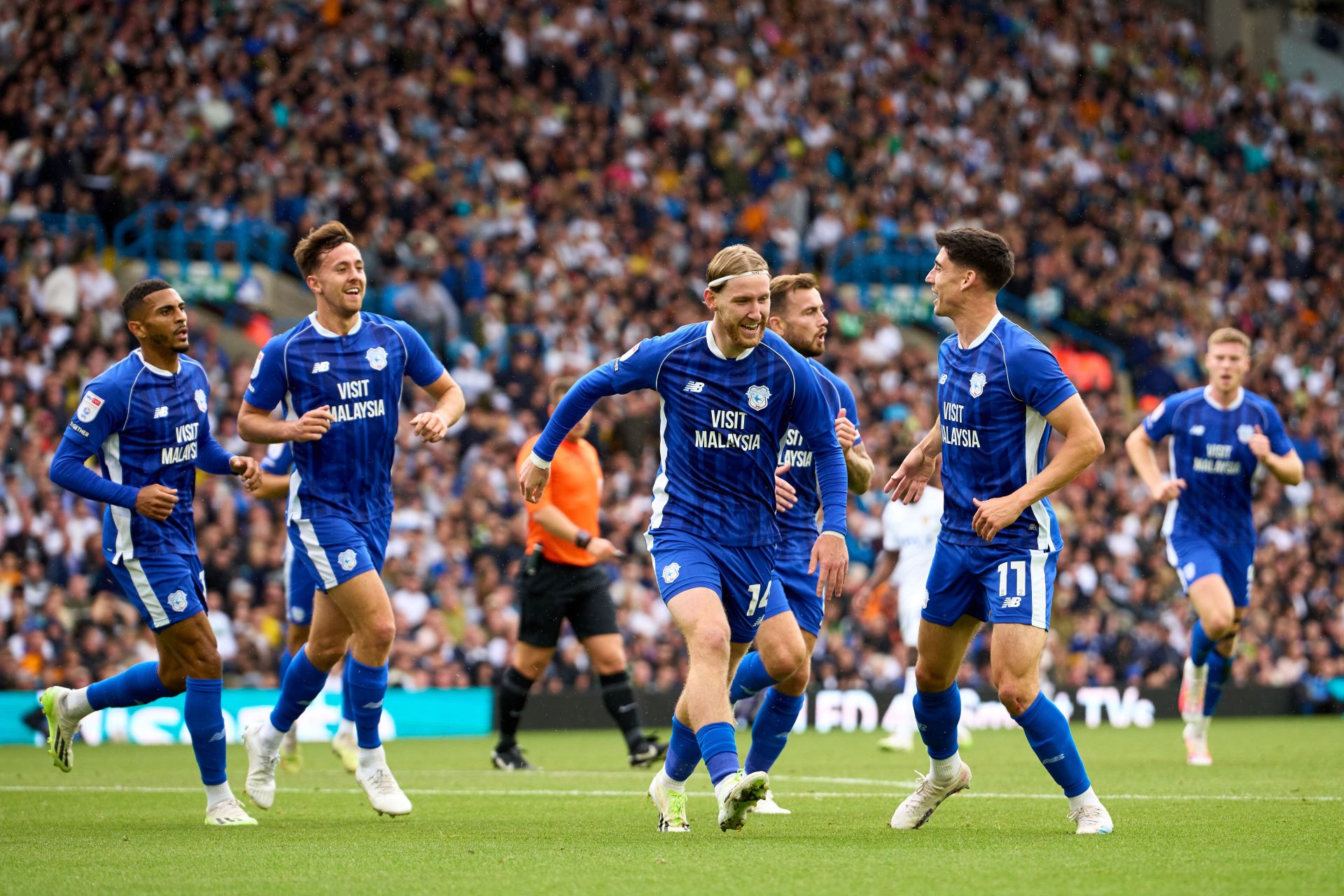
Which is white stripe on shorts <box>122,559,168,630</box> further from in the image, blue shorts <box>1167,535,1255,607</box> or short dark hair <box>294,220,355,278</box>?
blue shorts <box>1167,535,1255,607</box>

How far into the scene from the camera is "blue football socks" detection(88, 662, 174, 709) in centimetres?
884

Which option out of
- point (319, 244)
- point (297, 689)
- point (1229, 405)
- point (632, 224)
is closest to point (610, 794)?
point (297, 689)

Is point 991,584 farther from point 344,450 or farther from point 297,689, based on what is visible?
point 297,689

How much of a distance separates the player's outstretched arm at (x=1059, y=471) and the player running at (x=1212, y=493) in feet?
17.1

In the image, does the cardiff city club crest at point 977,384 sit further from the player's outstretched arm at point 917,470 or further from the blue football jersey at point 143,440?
the blue football jersey at point 143,440

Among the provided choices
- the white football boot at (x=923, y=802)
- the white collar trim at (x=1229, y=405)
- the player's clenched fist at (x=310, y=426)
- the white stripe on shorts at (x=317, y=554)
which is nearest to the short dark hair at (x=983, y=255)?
→ the white football boot at (x=923, y=802)

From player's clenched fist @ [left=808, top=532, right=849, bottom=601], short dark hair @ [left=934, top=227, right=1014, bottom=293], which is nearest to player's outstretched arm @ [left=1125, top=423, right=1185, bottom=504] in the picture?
short dark hair @ [left=934, top=227, right=1014, bottom=293]

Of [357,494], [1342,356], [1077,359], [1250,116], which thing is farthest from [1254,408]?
[1250,116]

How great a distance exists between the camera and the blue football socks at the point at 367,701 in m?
8.57

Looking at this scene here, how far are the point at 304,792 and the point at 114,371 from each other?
3.11 metres

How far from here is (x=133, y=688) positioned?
8898mm

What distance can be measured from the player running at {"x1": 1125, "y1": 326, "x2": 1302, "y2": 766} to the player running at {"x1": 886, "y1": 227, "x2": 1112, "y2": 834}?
4.88 meters

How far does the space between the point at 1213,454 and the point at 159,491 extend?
25.2 feet

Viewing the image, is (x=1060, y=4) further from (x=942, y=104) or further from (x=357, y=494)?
(x=357, y=494)
